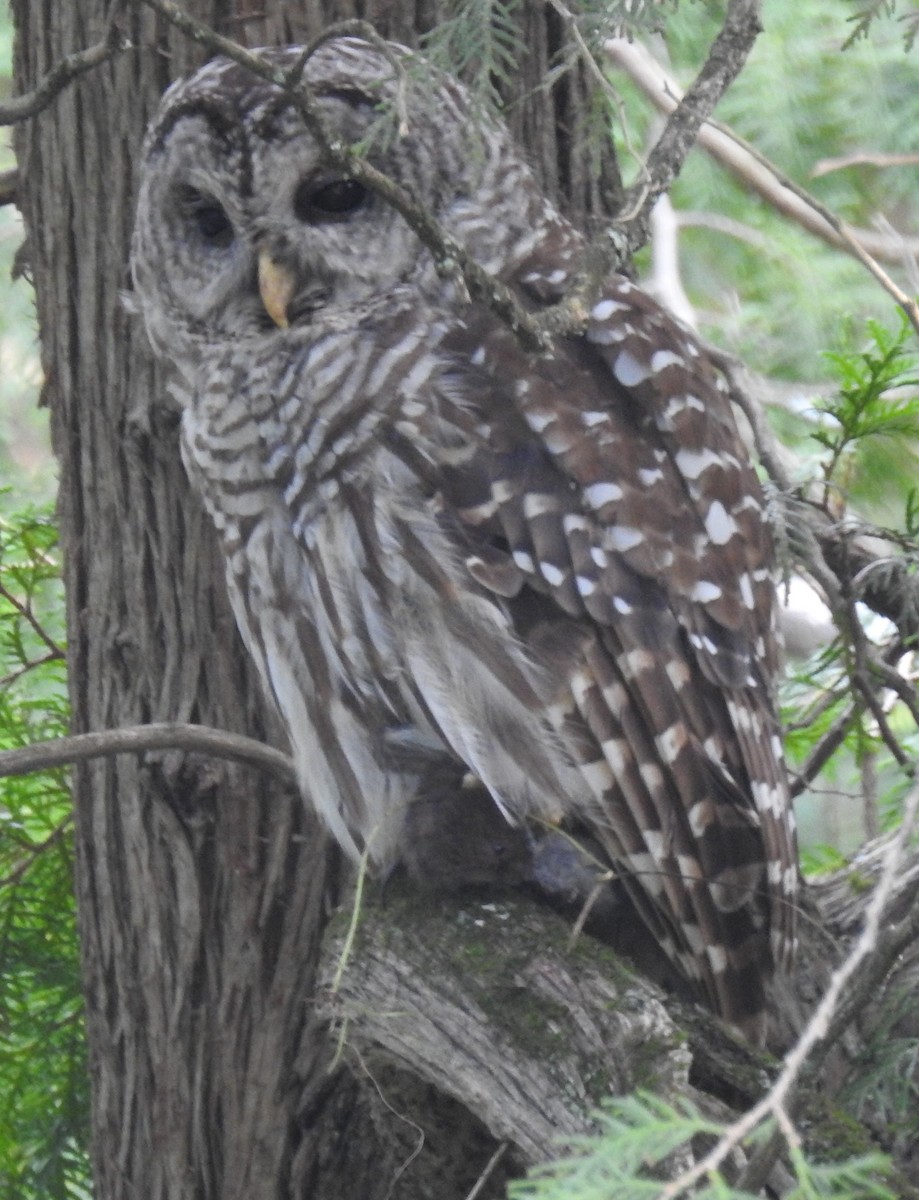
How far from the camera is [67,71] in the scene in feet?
7.34

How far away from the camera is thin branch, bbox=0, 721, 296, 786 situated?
7.98 feet

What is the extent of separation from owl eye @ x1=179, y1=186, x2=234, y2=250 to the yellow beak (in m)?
0.14

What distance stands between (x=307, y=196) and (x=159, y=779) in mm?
1081

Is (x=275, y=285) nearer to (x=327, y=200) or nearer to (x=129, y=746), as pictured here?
(x=327, y=200)

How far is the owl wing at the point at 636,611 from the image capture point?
2660mm

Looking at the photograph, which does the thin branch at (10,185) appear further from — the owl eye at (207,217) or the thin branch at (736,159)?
the thin branch at (736,159)

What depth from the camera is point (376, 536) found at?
2670mm

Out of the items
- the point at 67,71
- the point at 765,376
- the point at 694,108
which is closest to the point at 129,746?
the point at 67,71

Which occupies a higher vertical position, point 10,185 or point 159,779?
point 10,185

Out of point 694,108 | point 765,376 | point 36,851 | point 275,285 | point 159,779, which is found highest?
point 694,108

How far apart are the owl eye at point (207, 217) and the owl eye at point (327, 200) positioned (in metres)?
0.15

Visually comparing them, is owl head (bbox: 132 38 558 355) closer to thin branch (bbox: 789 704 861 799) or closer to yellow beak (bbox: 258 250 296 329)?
yellow beak (bbox: 258 250 296 329)

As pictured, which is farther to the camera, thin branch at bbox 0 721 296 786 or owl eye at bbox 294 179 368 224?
owl eye at bbox 294 179 368 224

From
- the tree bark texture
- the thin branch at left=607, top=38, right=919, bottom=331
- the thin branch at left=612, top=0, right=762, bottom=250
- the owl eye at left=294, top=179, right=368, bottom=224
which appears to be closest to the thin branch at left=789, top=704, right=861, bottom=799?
the tree bark texture
